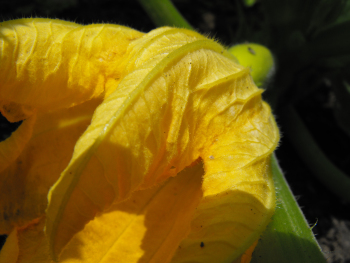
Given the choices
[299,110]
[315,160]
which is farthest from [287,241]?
[299,110]

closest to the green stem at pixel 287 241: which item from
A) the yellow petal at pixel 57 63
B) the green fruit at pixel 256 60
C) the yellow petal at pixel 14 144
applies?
the green fruit at pixel 256 60

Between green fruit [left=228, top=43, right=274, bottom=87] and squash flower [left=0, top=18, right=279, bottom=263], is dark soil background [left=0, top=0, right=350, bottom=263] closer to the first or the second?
green fruit [left=228, top=43, right=274, bottom=87]

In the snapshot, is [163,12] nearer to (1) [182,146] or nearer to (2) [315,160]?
(1) [182,146]

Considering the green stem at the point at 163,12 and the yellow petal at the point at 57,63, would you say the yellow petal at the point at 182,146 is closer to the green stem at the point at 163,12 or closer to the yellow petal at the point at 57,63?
the yellow petal at the point at 57,63

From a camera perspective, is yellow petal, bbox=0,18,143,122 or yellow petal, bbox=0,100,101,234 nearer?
yellow petal, bbox=0,18,143,122

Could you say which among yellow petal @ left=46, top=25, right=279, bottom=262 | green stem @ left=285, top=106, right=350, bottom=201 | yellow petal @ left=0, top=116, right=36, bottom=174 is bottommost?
green stem @ left=285, top=106, right=350, bottom=201

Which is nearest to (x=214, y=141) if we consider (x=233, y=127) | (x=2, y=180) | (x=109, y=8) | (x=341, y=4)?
(x=233, y=127)

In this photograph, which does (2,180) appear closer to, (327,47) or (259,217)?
Answer: (259,217)

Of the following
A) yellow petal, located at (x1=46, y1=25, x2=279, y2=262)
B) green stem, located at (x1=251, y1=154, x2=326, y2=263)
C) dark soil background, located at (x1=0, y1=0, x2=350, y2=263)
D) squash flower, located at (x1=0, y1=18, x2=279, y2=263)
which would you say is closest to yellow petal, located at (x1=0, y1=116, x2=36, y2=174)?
squash flower, located at (x1=0, y1=18, x2=279, y2=263)
